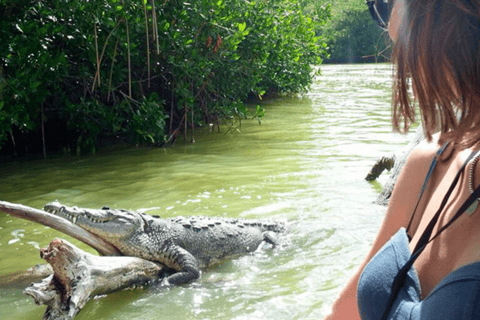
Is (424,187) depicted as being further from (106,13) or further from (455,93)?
(106,13)

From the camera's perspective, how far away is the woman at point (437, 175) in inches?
43.9

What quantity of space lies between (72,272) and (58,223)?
641 millimetres

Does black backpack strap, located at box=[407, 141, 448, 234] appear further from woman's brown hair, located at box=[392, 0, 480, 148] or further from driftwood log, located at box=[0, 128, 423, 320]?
driftwood log, located at box=[0, 128, 423, 320]

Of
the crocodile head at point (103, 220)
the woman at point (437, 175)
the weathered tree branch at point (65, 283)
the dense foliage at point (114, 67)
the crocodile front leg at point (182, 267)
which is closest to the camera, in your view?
the woman at point (437, 175)

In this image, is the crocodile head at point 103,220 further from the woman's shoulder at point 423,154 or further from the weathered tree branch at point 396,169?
the woman's shoulder at point 423,154

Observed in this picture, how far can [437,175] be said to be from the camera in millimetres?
1457

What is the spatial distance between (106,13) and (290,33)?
20.9 ft

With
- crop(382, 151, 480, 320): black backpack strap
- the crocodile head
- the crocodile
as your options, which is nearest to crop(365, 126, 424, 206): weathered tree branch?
the crocodile

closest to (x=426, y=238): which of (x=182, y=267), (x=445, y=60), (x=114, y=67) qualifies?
(x=445, y=60)

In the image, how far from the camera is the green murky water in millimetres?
4434

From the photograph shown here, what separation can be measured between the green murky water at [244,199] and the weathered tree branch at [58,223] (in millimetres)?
526

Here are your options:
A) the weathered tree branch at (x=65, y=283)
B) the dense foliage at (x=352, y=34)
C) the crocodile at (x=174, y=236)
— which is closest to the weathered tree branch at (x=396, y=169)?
the crocodile at (x=174, y=236)

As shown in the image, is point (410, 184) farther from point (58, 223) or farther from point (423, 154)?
point (58, 223)

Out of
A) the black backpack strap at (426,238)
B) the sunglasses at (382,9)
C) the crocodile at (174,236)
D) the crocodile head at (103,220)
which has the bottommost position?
the crocodile at (174,236)
